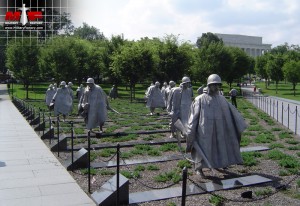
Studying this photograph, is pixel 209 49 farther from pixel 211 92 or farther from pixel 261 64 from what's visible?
pixel 211 92

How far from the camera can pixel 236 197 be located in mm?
7688

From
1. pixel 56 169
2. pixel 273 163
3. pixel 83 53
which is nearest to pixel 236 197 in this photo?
pixel 273 163

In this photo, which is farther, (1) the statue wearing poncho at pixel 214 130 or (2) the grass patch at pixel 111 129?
(2) the grass patch at pixel 111 129

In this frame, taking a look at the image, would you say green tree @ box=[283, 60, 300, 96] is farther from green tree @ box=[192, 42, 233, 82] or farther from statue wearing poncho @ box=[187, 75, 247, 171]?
statue wearing poncho @ box=[187, 75, 247, 171]

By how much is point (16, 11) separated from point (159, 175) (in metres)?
45.2

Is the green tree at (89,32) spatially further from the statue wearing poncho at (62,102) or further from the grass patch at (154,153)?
the grass patch at (154,153)

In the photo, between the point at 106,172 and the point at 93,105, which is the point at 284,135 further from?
the point at 106,172

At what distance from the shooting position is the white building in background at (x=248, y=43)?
5207 inches

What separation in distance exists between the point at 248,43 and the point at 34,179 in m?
133

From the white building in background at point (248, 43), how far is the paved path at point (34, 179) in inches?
4827

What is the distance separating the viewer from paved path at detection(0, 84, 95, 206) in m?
7.62

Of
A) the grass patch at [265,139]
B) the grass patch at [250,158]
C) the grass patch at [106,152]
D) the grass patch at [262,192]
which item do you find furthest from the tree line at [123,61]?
the grass patch at [262,192]

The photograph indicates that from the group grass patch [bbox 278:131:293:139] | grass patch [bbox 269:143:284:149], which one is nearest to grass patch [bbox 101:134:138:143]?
grass patch [bbox 269:143:284:149]

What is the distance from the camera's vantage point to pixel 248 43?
444 ft
